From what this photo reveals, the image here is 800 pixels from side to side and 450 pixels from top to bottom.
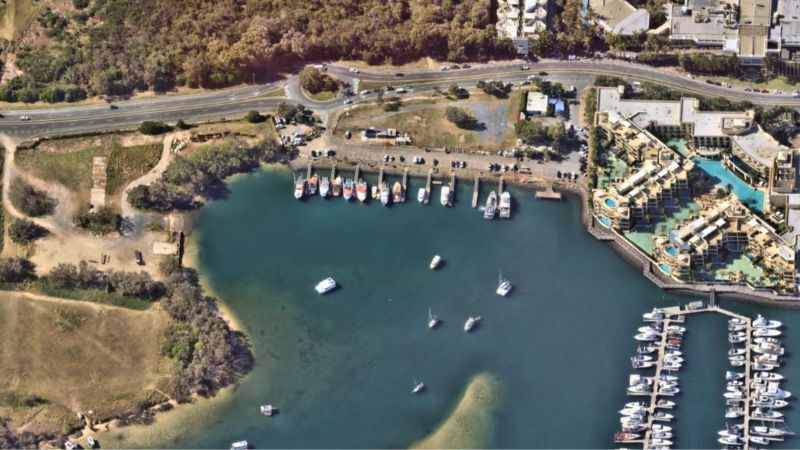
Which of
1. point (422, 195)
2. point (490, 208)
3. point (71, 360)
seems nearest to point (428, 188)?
point (422, 195)

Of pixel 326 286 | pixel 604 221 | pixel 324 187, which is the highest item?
pixel 324 187

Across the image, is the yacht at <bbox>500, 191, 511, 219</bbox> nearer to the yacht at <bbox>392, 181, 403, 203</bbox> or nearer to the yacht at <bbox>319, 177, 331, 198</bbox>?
the yacht at <bbox>392, 181, 403, 203</bbox>

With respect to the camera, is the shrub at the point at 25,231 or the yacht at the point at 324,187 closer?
the shrub at the point at 25,231

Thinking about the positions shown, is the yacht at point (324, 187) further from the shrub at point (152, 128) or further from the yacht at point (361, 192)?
the shrub at point (152, 128)

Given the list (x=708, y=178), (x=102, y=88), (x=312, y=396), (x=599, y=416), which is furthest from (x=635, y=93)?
(x=102, y=88)

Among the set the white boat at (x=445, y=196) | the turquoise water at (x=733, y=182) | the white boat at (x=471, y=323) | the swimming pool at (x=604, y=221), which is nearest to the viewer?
the white boat at (x=471, y=323)

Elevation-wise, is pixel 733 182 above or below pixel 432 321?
above

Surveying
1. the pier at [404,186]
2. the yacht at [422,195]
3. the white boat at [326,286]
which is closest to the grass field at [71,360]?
the white boat at [326,286]

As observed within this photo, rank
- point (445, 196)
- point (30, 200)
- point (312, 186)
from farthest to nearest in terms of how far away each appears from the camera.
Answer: point (312, 186) < point (445, 196) < point (30, 200)

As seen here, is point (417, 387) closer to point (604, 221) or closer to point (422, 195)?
point (422, 195)
